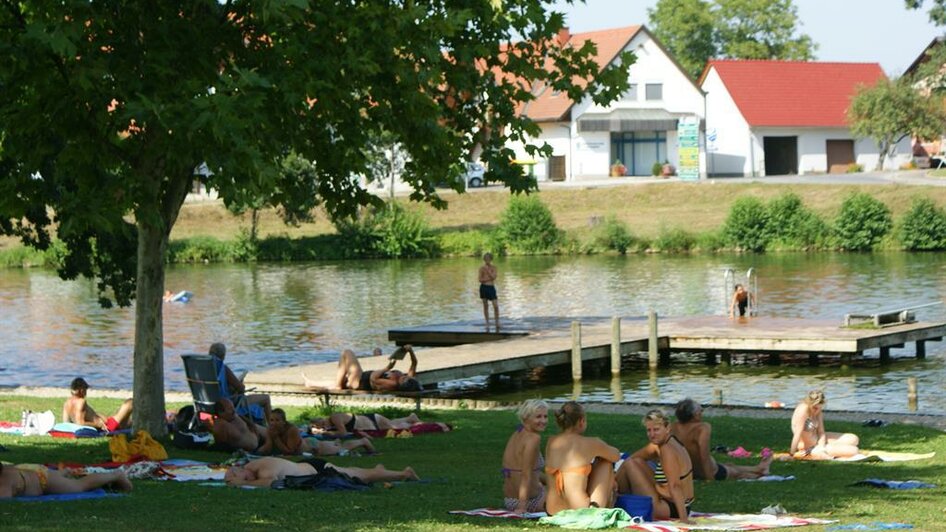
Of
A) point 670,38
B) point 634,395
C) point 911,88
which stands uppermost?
point 670,38

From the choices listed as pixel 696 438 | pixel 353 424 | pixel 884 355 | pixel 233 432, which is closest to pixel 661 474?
pixel 696 438

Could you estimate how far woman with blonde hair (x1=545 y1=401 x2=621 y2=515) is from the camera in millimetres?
11742

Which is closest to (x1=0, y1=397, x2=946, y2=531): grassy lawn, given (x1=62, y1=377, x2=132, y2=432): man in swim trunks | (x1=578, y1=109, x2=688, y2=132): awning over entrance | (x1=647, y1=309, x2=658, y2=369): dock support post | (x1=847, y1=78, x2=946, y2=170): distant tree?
(x1=62, y1=377, x2=132, y2=432): man in swim trunks

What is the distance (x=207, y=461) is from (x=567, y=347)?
16.2 meters

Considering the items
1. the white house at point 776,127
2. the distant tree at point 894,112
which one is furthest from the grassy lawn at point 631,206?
the distant tree at point 894,112

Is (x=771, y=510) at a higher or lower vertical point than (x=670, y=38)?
lower

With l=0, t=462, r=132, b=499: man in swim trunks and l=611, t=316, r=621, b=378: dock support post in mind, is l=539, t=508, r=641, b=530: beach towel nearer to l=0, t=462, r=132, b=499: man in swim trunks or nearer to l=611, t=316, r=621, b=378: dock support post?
l=0, t=462, r=132, b=499: man in swim trunks

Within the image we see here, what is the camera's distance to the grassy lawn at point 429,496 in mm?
11336

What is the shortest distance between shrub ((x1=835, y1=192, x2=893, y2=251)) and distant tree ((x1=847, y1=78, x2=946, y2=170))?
14221 mm

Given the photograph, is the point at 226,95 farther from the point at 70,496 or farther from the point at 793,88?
the point at 793,88

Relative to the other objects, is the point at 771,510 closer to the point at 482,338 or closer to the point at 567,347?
the point at 567,347

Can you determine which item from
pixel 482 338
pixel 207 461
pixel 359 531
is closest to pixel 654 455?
pixel 359 531

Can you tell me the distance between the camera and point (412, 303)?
5066 centimetres

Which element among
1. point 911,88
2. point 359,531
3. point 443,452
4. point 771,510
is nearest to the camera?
point 359,531
